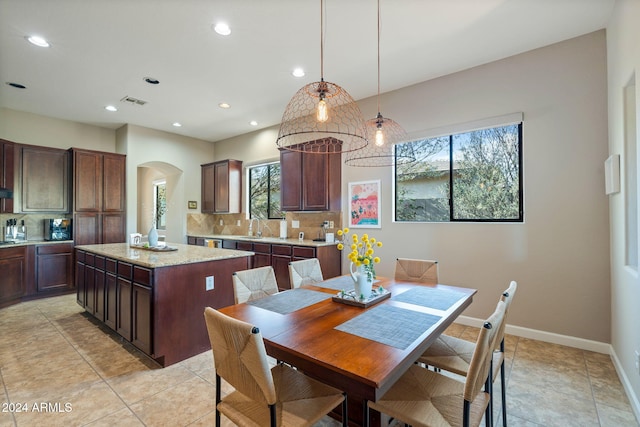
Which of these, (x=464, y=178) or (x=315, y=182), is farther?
(x=315, y=182)

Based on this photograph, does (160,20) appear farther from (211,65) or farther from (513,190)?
(513,190)

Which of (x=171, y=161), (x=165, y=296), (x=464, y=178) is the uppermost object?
(x=171, y=161)

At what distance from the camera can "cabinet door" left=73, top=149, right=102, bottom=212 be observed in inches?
199

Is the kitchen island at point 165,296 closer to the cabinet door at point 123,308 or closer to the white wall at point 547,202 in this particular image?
the cabinet door at point 123,308

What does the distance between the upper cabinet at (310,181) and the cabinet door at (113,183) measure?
9.91 feet

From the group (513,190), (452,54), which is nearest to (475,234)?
(513,190)

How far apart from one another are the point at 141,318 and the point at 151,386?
0.61 meters

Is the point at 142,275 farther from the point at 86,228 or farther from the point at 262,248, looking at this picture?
the point at 86,228

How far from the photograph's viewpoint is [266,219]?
6.07 meters

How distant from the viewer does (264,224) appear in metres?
6.02

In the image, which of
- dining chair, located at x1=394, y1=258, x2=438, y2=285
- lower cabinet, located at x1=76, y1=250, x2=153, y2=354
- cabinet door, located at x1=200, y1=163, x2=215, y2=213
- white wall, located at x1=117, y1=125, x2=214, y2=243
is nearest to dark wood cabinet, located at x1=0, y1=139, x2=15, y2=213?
white wall, located at x1=117, y1=125, x2=214, y2=243

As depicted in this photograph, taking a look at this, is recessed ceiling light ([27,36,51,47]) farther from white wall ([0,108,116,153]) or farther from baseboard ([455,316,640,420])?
baseboard ([455,316,640,420])

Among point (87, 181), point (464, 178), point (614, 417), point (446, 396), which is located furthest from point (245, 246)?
point (614, 417)

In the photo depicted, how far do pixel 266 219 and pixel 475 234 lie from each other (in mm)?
3892
